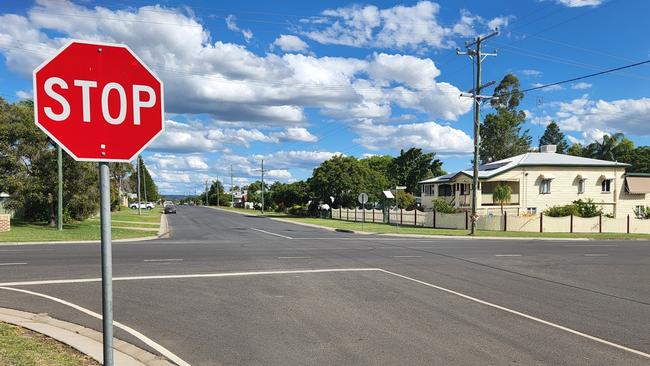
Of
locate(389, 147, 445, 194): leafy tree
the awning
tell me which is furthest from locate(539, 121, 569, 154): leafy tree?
the awning

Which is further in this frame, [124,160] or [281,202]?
[281,202]

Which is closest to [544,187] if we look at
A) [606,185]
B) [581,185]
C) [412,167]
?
[581,185]

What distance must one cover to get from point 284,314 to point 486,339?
3123mm

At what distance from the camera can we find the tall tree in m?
70.2

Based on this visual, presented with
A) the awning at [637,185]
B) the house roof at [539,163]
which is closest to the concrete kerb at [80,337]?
the house roof at [539,163]

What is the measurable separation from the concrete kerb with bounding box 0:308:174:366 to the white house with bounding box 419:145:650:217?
41443 millimetres

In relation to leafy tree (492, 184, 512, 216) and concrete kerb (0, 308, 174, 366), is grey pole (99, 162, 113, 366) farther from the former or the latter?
leafy tree (492, 184, 512, 216)

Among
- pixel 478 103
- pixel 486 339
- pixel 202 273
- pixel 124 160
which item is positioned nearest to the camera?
pixel 124 160

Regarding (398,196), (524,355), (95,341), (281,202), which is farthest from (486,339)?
(281,202)

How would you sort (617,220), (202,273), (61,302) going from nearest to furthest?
(61,302) → (202,273) → (617,220)

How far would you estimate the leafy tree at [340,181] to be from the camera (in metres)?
62.6

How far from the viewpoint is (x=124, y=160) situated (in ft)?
10.3

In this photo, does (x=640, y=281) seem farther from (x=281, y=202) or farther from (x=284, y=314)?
(x=281, y=202)

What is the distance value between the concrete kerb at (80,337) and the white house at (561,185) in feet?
136
